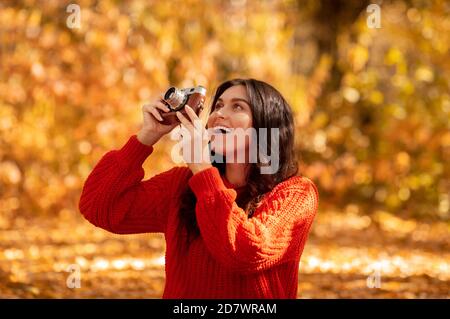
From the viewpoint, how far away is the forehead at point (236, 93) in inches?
86.0

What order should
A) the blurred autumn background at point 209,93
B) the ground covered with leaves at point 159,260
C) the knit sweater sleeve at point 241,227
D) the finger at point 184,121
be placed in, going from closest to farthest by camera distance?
the knit sweater sleeve at point 241,227
the finger at point 184,121
the ground covered with leaves at point 159,260
the blurred autumn background at point 209,93

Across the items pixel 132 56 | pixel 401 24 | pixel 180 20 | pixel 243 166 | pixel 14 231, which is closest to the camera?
pixel 243 166

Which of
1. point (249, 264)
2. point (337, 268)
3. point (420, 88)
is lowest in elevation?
point (337, 268)

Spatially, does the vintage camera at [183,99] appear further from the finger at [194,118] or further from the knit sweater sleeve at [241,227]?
the knit sweater sleeve at [241,227]

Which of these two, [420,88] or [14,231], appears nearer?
[14,231]

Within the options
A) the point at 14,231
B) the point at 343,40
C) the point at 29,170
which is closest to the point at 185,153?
the point at 14,231

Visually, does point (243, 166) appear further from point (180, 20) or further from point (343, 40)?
point (343, 40)

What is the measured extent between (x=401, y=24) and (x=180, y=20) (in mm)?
2765

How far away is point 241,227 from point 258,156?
15.4 inches

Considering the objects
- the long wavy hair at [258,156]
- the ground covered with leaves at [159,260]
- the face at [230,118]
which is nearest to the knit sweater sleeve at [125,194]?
the long wavy hair at [258,156]

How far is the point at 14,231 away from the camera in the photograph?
6770 mm

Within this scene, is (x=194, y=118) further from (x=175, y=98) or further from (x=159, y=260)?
(x=159, y=260)

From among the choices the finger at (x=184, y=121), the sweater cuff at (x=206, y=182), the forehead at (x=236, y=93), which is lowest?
the sweater cuff at (x=206, y=182)

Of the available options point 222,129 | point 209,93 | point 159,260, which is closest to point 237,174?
point 222,129
